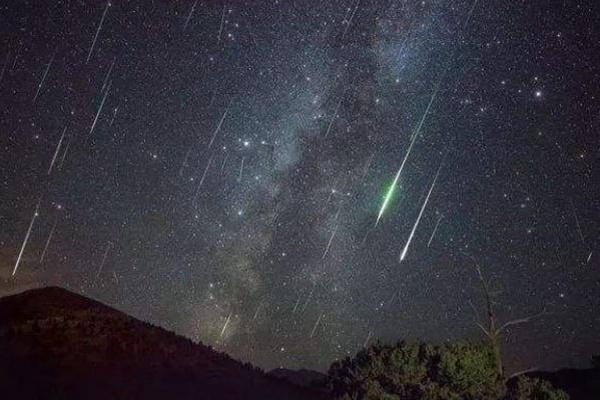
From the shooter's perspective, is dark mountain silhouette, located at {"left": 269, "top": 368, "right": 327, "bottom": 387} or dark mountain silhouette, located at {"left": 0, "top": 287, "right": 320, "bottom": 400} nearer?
dark mountain silhouette, located at {"left": 0, "top": 287, "right": 320, "bottom": 400}

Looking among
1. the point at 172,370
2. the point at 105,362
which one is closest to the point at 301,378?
the point at 172,370

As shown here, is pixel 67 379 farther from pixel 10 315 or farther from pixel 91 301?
pixel 91 301

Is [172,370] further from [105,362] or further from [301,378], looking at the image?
[301,378]

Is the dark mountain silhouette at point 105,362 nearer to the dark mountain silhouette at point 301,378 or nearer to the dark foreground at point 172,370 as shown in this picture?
the dark foreground at point 172,370

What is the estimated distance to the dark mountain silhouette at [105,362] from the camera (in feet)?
68.2

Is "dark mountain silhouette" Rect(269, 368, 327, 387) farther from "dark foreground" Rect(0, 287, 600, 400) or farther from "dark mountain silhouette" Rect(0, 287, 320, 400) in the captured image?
"dark mountain silhouette" Rect(0, 287, 320, 400)

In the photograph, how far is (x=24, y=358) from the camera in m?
22.5

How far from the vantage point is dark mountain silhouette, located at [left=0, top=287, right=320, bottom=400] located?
2078 centimetres

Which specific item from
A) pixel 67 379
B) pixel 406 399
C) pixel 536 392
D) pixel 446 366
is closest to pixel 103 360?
pixel 67 379

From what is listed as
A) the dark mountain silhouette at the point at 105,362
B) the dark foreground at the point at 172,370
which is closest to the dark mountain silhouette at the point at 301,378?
the dark foreground at the point at 172,370

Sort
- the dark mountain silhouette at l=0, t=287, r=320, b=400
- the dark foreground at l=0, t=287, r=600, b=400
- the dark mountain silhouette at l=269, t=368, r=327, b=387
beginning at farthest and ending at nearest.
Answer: the dark mountain silhouette at l=269, t=368, r=327, b=387
the dark foreground at l=0, t=287, r=600, b=400
the dark mountain silhouette at l=0, t=287, r=320, b=400

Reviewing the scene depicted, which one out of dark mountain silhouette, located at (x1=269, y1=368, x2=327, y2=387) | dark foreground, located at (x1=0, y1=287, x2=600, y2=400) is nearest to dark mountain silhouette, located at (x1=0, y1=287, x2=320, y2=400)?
dark foreground, located at (x1=0, y1=287, x2=600, y2=400)

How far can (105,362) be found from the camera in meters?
23.7

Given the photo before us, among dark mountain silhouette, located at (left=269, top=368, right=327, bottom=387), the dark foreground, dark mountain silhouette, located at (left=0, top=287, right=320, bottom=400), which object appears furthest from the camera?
dark mountain silhouette, located at (left=269, top=368, right=327, bottom=387)
